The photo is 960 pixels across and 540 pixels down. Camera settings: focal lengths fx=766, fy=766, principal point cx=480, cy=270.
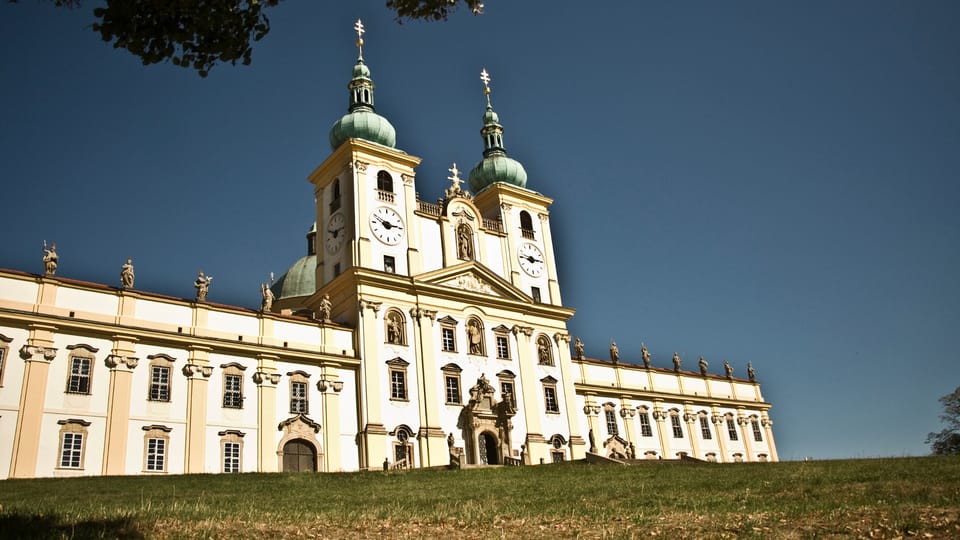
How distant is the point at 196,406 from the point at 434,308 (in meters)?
14.9

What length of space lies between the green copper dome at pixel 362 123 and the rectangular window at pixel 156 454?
21881 millimetres

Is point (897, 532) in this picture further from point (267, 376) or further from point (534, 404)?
point (534, 404)

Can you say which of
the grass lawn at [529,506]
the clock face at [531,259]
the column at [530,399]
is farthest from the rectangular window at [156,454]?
the clock face at [531,259]

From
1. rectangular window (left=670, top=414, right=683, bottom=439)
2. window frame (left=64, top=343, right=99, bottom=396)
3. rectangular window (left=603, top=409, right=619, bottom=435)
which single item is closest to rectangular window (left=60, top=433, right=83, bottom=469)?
window frame (left=64, top=343, right=99, bottom=396)

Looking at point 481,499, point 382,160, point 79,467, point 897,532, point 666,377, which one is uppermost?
point 382,160

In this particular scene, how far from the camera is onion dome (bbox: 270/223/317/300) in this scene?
58.4 meters

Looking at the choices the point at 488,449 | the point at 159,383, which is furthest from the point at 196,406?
the point at 488,449

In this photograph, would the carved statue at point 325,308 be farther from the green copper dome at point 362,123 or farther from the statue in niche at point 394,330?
the green copper dome at point 362,123

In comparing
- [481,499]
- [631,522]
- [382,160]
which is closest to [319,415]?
[382,160]

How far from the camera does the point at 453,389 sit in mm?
44625

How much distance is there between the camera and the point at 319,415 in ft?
131

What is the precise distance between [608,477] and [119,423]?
21561 mm

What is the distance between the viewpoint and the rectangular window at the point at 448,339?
150 feet

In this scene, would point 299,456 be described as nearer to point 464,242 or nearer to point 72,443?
point 72,443
